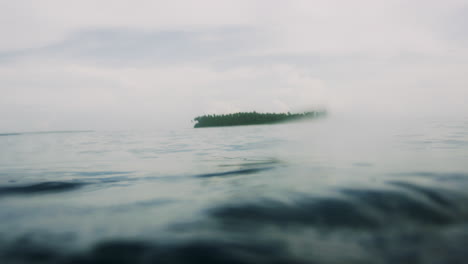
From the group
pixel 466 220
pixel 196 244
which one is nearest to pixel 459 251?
pixel 466 220

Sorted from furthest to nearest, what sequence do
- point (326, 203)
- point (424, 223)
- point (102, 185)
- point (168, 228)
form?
point (102, 185)
point (326, 203)
point (168, 228)
point (424, 223)

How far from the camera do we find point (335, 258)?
2.83 m

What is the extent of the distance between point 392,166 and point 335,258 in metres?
5.45

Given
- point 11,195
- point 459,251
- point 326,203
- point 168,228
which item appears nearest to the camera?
point 459,251

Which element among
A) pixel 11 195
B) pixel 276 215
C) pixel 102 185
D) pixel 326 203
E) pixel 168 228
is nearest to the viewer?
pixel 168 228

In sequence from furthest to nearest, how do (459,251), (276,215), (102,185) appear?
(102,185)
(276,215)
(459,251)

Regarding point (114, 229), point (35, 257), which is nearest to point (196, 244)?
point (114, 229)

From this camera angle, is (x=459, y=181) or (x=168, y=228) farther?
(x=459, y=181)

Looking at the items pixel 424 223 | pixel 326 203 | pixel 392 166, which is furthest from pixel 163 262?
pixel 392 166

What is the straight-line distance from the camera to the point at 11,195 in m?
6.36

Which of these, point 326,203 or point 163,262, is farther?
point 326,203

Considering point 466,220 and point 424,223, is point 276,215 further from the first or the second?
point 466,220

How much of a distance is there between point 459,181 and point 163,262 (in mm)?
5178

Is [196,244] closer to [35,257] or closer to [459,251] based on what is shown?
[35,257]
